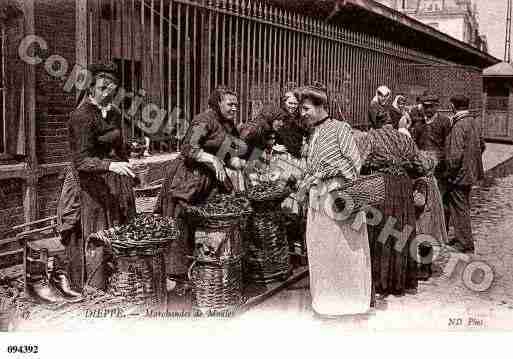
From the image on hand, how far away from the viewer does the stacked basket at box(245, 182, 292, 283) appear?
5.29 meters

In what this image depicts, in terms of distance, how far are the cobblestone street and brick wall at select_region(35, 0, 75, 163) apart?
264 centimetres

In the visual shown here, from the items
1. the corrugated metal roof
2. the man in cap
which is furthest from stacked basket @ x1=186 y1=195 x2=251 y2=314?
the corrugated metal roof

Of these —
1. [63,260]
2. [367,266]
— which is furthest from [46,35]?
[367,266]

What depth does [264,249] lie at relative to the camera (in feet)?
17.6

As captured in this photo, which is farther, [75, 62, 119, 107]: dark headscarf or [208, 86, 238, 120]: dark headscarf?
[208, 86, 238, 120]: dark headscarf

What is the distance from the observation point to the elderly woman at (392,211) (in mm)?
5258

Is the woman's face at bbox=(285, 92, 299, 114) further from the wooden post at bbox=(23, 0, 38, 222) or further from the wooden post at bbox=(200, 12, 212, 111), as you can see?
the wooden post at bbox=(23, 0, 38, 222)

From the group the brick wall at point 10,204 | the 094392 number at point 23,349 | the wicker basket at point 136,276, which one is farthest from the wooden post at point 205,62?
the 094392 number at point 23,349

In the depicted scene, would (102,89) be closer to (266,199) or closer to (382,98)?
(266,199)

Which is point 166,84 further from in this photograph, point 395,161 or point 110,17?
point 395,161

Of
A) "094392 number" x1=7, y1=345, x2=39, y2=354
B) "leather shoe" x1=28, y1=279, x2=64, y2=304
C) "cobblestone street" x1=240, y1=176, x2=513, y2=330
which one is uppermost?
"leather shoe" x1=28, y1=279, x2=64, y2=304

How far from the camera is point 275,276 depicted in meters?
5.44

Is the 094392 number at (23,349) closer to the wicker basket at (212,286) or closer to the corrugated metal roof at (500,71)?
the wicker basket at (212,286)

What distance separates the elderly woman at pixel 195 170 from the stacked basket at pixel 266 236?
1.43ft
